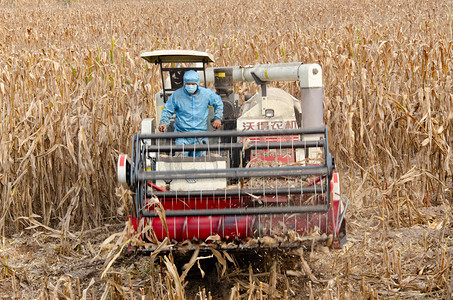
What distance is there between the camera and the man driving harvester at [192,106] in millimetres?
5492

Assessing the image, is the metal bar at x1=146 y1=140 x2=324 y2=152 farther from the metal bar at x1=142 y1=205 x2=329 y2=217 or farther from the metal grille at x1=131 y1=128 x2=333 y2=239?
the metal bar at x1=142 y1=205 x2=329 y2=217

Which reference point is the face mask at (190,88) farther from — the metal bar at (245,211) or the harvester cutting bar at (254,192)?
the metal bar at (245,211)

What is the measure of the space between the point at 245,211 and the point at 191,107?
169 cm

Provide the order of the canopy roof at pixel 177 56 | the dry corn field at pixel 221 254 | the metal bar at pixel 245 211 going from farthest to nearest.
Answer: the canopy roof at pixel 177 56, the dry corn field at pixel 221 254, the metal bar at pixel 245 211

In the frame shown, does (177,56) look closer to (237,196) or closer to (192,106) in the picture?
(192,106)

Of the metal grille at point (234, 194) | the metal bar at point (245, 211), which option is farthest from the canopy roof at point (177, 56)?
the metal bar at point (245, 211)

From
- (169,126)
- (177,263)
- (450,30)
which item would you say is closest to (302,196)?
(177,263)

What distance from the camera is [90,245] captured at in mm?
5344

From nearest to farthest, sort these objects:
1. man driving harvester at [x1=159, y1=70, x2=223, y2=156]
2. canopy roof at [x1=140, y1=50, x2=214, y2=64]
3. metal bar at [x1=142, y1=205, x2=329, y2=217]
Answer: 1. metal bar at [x1=142, y1=205, x2=329, y2=217]
2. canopy roof at [x1=140, y1=50, x2=214, y2=64]
3. man driving harvester at [x1=159, y1=70, x2=223, y2=156]

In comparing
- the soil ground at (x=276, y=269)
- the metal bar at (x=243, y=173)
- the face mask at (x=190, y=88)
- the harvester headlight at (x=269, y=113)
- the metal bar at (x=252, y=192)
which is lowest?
the soil ground at (x=276, y=269)

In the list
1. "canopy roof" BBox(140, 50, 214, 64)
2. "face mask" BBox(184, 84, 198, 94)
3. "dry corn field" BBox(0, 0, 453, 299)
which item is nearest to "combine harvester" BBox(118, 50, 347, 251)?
"dry corn field" BBox(0, 0, 453, 299)

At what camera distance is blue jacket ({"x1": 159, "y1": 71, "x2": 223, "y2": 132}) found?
5512mm

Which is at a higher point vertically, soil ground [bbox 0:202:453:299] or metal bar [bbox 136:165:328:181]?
metal bar [bbox 136:165:328:181]

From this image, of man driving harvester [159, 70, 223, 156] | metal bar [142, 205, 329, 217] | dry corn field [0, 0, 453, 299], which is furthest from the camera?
man driving harvester [159, 70, 223, 156]
